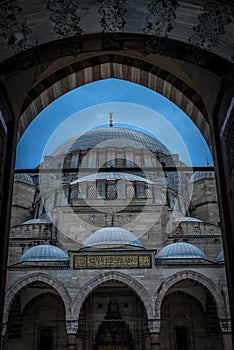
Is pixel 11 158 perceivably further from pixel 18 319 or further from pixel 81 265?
→ pixel 18 319

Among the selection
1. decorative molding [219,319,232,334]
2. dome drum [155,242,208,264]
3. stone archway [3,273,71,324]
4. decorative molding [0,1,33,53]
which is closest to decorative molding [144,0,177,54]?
decorative molding [0,1,33,53]

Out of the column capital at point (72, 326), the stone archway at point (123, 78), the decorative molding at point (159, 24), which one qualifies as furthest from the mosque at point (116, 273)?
the decorative molding at point (159, 24)

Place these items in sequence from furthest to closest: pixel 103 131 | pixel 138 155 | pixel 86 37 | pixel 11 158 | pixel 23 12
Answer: pixel 103 131 → pixel 138 155 → pixel 11 158 → pixel 86 37 → pixel 23 12

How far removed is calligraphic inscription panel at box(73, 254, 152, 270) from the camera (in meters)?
17.3

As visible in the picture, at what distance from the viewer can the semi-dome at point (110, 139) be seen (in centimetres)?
3434

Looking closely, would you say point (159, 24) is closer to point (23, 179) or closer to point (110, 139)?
point (23, 179)

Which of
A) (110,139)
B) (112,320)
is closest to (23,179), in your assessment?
(110,139)

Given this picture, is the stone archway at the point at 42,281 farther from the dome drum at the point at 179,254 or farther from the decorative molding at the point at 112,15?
the decorative molding at the point at 112,15

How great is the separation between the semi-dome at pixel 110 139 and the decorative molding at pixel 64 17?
29316 mm

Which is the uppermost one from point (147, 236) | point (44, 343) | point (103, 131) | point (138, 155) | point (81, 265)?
point (103, 131)

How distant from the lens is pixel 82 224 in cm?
2319

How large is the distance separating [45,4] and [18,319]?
17823mm

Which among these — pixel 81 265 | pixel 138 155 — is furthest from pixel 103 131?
pixel 81 265

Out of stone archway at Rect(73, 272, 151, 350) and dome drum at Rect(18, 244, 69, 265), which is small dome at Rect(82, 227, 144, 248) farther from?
stone archway at Rect(73, 272, 151, 350)
